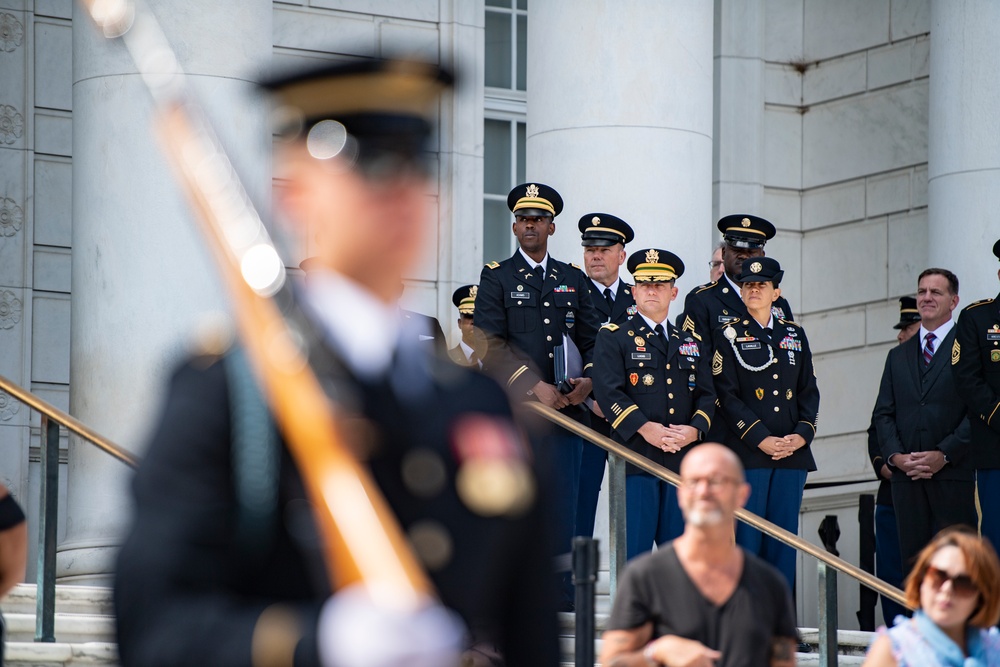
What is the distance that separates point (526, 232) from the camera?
9.29 meters

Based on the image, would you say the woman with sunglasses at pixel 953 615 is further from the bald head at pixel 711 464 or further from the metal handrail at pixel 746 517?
the metal handrail at pixel 746 517

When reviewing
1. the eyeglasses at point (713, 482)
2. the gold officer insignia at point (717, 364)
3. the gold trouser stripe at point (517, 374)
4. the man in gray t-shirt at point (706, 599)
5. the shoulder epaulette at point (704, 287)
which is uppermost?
the shoulder epaulette at point (704, 287)

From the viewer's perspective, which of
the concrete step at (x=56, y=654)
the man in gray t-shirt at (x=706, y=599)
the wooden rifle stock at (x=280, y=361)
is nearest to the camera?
the wooden rifle stock at (x=280, y=361)

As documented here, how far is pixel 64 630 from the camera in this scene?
6.91m

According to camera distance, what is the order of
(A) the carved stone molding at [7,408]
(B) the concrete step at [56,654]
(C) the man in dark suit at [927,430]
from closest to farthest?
(B) the concrete step at [56,654] → (C) the man in dark suit at [927,430] → (A) the carved stone molding at [7,408]

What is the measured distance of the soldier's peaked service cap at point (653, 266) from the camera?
8.98 meters

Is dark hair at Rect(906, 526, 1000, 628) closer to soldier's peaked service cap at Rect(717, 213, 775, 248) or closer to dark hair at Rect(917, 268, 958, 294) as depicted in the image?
soldier's peaked service cap at Rect(717, 213, 775, 248)

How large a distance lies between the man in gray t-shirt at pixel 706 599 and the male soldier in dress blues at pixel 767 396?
331 centimetres

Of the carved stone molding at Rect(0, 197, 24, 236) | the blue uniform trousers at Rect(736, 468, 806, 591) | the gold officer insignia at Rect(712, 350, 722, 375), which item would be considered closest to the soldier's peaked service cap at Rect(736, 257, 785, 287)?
the gold officer insignia at Rect(712, 350, 722, 375)

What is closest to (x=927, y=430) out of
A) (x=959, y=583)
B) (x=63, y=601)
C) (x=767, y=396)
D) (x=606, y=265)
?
(x=767, y=396)

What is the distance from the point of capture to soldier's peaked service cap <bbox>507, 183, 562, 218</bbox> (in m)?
9.28

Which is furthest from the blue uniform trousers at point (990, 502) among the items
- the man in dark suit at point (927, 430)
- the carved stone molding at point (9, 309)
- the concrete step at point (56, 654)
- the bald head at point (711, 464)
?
the carved stone molding at point (9, 309)

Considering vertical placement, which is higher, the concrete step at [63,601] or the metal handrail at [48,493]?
the metal handrail at [48,493]

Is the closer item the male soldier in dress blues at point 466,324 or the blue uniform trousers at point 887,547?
the male soldier in dress blues at point 466,324
